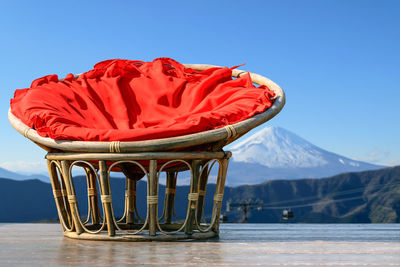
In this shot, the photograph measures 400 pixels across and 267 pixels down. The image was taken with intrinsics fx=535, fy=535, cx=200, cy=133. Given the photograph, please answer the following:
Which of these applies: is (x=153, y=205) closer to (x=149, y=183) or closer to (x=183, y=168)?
(x=149, y=183)

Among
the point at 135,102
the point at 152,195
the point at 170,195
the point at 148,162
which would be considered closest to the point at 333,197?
the point at 170,195

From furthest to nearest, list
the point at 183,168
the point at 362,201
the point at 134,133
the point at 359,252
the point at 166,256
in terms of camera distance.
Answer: the point at 362,201, the point at 183,168, the point at 134,133, the point at 359,252, the point at 166,256

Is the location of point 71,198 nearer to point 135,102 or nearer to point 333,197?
point 135,102

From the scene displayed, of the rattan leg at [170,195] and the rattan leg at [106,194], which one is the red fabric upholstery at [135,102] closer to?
the rattan leg at [106,194]

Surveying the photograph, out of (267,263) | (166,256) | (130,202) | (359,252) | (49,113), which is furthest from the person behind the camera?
(130,202)

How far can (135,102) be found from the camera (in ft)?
10.3

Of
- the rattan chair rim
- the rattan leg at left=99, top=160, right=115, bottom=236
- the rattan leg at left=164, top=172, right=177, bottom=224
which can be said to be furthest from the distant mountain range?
the rattan leg at left=99, top=160, right=115, bottom=236

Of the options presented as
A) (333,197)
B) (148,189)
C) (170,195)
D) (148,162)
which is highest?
(148,162)

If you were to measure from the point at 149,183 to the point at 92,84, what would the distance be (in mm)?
987

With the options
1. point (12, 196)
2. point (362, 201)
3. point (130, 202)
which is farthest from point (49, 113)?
point (362, 201)

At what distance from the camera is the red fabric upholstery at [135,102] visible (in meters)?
2.57

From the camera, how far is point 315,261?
179 centimetres

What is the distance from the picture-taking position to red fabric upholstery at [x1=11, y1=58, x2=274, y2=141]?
101 inches

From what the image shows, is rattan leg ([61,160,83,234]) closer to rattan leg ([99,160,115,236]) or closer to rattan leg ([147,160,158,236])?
rattan leg ([99,160,115,236])
